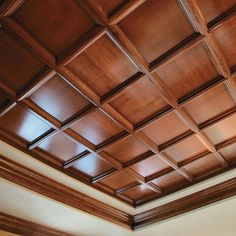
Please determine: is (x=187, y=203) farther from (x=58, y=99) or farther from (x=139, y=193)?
(x=58, y=99)

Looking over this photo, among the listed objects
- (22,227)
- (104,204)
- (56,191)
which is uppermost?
(104,204)

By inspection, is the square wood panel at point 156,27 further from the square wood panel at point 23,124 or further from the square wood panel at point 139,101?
the square wood panel at point 23,124

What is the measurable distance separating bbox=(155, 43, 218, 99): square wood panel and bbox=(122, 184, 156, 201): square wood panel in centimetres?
129

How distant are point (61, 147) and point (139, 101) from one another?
75 cm

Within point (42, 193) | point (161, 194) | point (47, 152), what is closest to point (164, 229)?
point (161, 194)

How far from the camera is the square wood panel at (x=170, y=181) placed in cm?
274

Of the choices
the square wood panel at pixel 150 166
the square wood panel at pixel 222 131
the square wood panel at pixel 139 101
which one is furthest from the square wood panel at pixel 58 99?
the square wood panel at pixel 222 131

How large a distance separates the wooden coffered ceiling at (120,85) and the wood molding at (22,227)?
2.81 feet

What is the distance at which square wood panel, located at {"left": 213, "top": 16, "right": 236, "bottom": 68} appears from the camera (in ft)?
5.17

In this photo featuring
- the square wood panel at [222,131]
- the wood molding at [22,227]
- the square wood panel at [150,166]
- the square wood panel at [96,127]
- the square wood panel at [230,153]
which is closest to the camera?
the square wood panel at [96,127]

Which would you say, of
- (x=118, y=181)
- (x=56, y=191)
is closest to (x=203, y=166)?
(x=118, y=181)

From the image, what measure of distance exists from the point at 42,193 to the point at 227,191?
5.47 ft

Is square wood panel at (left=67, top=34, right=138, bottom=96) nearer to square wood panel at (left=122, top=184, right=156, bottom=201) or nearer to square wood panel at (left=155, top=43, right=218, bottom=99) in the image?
square wood panel at (left=155, top=43, right=218, bottom=99)

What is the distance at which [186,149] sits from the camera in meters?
2.46
